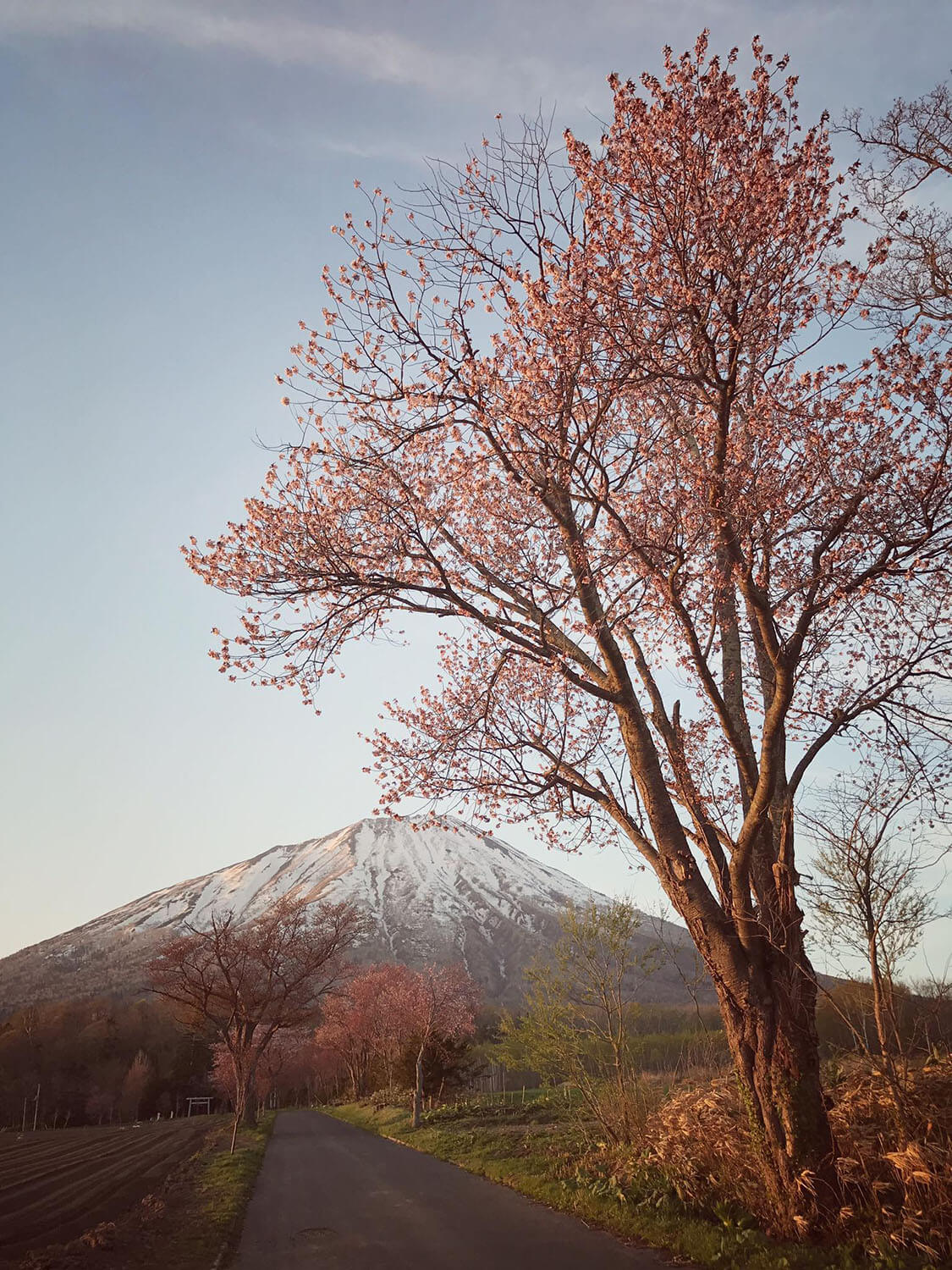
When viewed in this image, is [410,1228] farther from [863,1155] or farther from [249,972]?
[249,972]

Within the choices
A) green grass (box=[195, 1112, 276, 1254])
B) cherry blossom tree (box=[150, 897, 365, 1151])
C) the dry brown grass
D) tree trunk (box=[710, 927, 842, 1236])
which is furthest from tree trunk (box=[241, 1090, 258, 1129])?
tree trunk (box=[710, 927, 842, 1236])

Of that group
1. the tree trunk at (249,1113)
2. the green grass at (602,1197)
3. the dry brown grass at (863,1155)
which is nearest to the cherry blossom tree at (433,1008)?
the tree trunk at (249,1113)

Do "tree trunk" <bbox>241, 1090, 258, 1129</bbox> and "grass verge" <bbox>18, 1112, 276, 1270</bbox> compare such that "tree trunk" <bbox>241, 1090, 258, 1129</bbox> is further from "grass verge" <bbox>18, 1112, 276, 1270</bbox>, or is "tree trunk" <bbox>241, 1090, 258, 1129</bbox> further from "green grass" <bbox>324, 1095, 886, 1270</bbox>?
"grass verge" <bbox>18, 1112, 276, 1270</bbox>

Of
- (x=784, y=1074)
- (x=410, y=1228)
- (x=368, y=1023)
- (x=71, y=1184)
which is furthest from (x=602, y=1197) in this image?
(x=368, y=1023)

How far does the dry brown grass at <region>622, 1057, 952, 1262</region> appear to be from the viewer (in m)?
5.37

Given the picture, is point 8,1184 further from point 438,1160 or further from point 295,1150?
point 438,1160

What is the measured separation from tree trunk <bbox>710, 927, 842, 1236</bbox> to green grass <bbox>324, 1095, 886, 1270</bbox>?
45 cm

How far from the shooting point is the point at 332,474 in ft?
26.3

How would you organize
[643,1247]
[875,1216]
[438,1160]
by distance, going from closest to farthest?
[875,1216]
[643,1247]
[438,1160]

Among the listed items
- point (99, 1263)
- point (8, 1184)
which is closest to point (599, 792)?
point (99, 1263)

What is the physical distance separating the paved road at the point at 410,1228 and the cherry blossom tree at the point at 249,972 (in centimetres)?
945

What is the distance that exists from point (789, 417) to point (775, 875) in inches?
172

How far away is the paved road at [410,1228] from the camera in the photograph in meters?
6.43

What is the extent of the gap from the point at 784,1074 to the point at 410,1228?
457 cm
